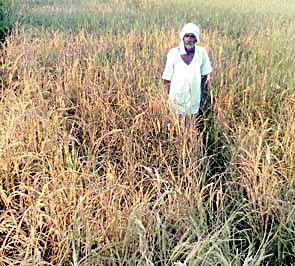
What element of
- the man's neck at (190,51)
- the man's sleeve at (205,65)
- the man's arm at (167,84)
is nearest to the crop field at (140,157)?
the man's arm at (167,84)

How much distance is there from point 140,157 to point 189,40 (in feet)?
2.97

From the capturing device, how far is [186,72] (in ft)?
10.4

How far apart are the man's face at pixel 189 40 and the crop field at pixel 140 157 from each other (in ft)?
1.24

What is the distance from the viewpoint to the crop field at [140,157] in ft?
6.48

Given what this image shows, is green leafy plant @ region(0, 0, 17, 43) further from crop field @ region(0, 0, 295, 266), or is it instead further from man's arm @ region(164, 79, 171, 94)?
man's arm @ region(164, 79, 171, 94)

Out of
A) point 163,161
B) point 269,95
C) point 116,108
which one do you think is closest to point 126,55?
point 116,108

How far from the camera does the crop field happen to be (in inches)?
77.8

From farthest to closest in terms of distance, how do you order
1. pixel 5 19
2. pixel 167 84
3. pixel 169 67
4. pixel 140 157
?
pixel 5 19 → pixel 167 84 → pixel 169 67 → pixel 140 157

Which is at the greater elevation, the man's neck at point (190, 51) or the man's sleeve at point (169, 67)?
the man's neck at point (190, 51)

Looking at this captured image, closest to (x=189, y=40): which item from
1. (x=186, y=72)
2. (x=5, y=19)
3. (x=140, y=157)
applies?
(x=186, y=72)

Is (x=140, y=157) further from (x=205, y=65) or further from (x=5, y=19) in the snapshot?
(x=5, y=19)

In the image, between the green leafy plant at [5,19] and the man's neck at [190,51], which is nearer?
the man's neck at [190,51]

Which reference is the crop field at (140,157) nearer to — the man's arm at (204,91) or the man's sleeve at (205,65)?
the man's arm at (204,91)

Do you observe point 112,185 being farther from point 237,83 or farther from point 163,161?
point 237,83
